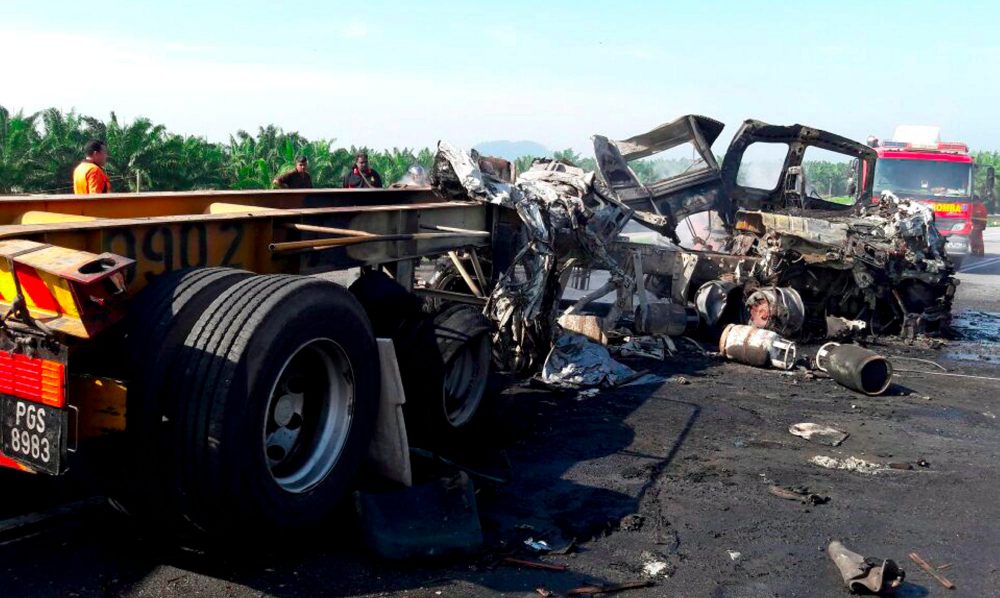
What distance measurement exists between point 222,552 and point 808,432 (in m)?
4.53

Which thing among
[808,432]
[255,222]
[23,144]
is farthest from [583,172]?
[23,144]

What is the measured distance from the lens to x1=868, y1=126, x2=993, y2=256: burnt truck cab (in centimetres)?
1838

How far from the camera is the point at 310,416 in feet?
13.2

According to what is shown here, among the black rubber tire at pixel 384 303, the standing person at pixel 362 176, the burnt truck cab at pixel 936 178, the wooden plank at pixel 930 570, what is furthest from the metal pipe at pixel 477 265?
the burnt truck cab at pixel 936 178

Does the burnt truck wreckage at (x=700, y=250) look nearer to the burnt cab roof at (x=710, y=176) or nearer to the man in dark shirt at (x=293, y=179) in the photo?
the burnt cab roof at (x=710, y=176)

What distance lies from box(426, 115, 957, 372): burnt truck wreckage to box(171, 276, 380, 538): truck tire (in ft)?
10.6

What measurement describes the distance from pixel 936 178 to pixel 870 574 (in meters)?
17.6

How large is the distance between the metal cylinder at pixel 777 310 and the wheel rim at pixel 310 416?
278 inches

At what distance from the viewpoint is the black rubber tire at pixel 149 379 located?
3.16 m

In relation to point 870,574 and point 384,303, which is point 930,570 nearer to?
point 870,574

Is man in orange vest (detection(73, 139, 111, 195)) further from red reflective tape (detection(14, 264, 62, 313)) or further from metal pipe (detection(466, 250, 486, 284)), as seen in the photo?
red reflective tape (detection(14, 264, 62, 313))

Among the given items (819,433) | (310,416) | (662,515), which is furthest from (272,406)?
(819,433)

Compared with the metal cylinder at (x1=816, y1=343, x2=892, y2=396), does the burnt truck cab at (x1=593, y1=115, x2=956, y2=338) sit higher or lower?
higher

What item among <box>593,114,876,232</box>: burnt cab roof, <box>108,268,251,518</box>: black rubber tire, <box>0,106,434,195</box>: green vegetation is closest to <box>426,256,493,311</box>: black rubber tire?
<box>593,114,876,232</box>: burnt cab roof
